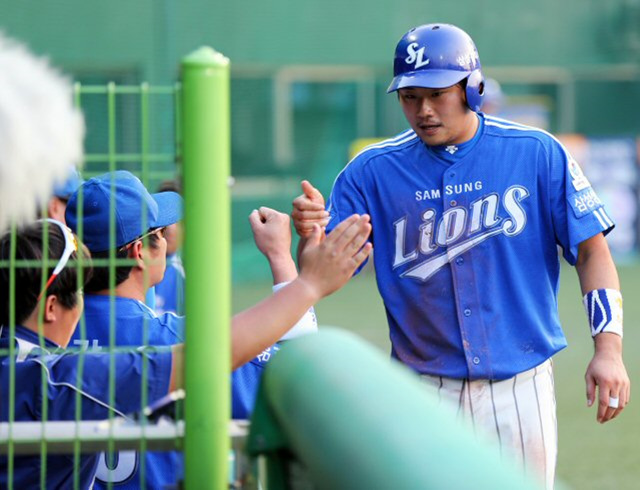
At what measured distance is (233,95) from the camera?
1678 cm

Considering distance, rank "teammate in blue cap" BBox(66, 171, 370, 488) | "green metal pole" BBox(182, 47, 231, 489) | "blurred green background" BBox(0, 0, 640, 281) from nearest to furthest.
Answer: "green metal pole" BBox(182, 47, 231, 489) < "teammate in blue cap" BBox(66, 171, 370, 488) < "blurred green background" BBox(0, 0, 640, 281)

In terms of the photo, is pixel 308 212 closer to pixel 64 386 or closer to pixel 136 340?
pixel 136 340

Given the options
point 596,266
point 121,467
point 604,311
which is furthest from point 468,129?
point 121,467

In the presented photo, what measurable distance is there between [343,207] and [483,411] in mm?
867

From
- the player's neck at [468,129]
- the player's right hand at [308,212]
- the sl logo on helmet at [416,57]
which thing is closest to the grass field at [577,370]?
the player's neck at [468,129]

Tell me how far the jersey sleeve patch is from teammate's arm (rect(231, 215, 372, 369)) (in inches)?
62.7

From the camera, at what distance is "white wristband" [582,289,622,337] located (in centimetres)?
394

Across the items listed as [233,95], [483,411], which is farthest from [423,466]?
[233,95]

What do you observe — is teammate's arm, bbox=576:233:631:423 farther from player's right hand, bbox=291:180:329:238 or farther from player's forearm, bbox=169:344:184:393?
player's forearm, bbox=169:344:184:393

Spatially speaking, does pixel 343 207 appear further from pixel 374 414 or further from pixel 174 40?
pixel 174 40

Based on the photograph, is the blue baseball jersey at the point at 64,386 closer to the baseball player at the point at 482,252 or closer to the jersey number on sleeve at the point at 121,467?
the jersey number on sleeve at the point at 121,467

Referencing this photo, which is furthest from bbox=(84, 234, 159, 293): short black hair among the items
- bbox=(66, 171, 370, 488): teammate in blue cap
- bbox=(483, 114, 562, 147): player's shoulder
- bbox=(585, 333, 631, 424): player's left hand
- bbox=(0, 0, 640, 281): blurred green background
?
bbox=(0, 0, 640, 281): blurred green background

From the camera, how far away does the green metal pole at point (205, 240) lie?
2225mm

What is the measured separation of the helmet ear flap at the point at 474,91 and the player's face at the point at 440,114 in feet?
0.09
